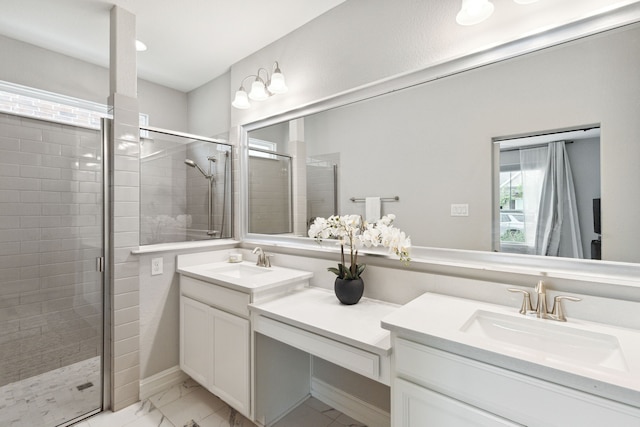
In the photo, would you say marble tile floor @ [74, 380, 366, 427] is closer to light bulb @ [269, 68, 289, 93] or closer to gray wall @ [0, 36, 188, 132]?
light bulb @ [269, 68, 289, 93]

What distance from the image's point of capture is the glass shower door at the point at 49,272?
67.8 inches

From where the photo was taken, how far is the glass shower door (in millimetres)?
1723

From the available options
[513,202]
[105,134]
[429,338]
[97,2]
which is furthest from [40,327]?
[513,202]

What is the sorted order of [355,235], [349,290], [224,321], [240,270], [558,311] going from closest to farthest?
[558,311]
[349,290]
[355,235]
[224,321]
[240,270]

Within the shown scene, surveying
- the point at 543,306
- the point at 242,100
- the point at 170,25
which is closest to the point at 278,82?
the point at 242,100

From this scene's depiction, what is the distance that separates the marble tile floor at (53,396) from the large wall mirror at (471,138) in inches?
66.6

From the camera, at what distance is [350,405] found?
1.85 metres

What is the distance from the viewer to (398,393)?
1.09 metres

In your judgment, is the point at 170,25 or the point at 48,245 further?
the point at 170,25

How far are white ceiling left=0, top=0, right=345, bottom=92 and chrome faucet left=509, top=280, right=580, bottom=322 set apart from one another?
1985 mm

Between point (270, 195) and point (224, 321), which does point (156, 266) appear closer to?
point (224, 321)

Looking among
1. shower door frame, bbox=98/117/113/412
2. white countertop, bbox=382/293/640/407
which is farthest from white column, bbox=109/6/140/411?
white countertop, bbox=382/293/640/407

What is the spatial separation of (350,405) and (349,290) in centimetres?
83

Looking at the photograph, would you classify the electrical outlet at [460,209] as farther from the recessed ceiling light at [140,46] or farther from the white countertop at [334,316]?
the recessed ceiling light at [140,46]
